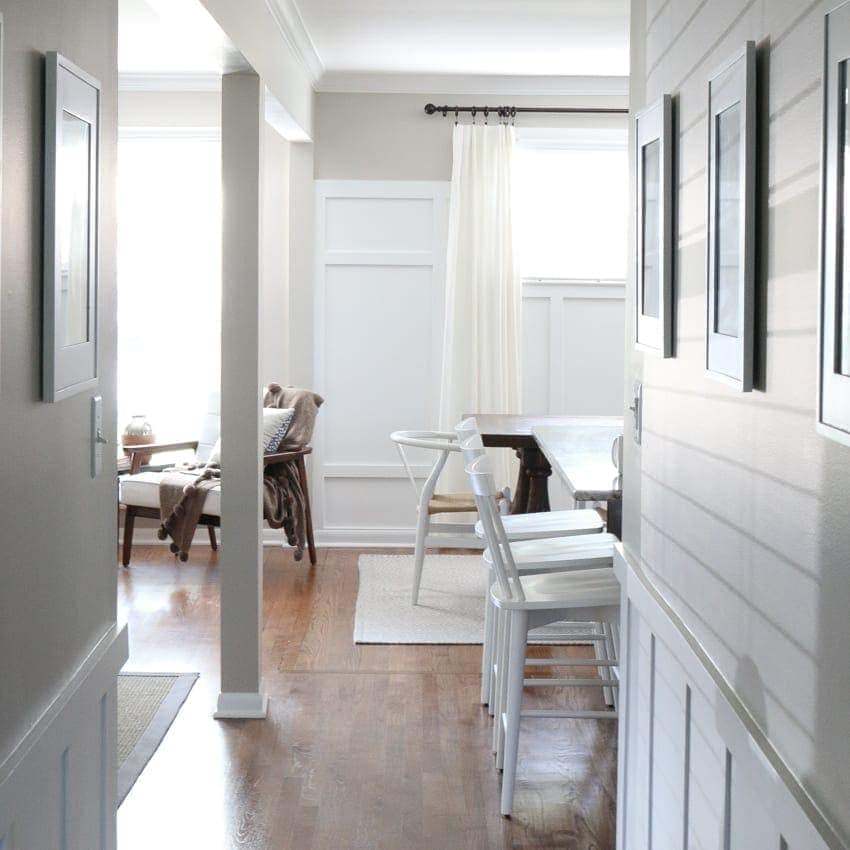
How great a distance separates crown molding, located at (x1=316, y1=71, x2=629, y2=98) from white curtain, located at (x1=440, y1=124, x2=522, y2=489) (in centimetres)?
23

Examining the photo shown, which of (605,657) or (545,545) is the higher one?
(545,545)

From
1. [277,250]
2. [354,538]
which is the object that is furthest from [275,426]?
[277,250]

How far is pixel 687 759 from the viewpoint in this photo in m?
2.08

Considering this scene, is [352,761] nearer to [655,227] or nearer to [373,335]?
[655,227]

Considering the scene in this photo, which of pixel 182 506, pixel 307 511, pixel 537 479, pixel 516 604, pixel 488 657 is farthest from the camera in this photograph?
pixel 307 511

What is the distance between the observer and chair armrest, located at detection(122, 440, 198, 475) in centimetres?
636

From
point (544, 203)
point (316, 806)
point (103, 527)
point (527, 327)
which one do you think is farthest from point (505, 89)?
point (103, 527)

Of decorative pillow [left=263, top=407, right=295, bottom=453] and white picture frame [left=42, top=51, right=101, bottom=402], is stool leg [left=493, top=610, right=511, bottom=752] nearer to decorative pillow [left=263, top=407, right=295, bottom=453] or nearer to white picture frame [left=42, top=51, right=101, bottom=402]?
white picture frame [left=42, top=51, right=101, bottom=402]

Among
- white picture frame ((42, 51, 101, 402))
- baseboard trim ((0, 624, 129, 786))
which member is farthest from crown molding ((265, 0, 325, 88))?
baseboard trim ((0, 624, 129, 786))

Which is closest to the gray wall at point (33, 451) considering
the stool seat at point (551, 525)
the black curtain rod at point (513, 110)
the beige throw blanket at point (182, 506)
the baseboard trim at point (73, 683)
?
the baseboard trim at point (73, 683)

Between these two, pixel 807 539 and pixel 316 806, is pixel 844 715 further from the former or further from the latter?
pixel 316 806

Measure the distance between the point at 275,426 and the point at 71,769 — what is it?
13.6 feet

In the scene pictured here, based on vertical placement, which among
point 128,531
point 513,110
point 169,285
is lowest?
point 128,531

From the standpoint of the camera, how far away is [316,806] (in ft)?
10.9
